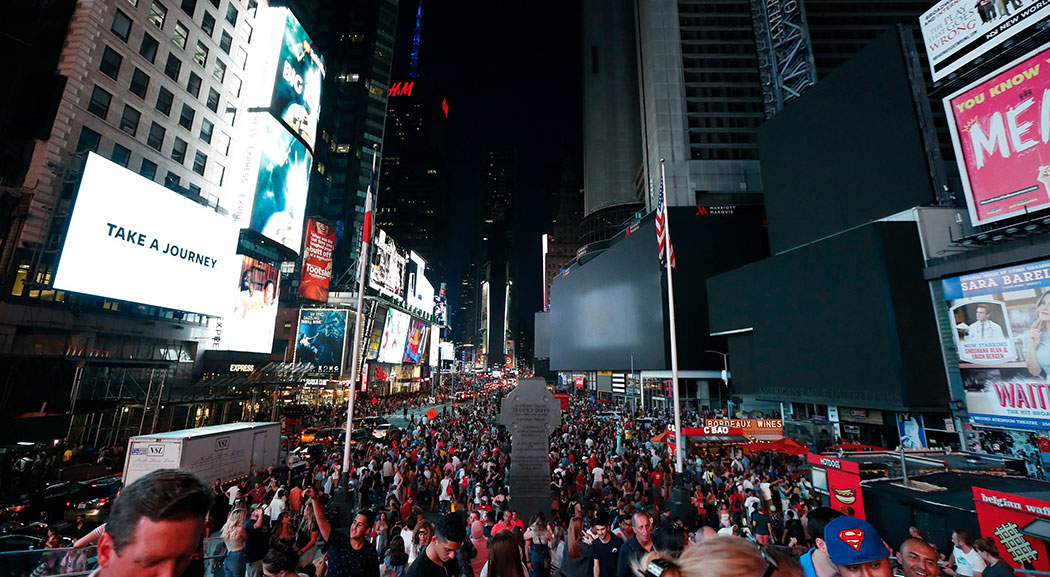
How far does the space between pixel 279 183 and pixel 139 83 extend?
493 inches

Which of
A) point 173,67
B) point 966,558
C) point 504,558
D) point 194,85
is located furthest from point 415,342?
point 504,558

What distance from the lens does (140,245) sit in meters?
23.6

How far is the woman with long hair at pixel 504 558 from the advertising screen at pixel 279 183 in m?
39.4

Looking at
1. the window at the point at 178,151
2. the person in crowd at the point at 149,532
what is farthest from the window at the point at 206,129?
the person in crowd at the point at 149,532

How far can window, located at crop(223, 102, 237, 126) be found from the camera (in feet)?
116

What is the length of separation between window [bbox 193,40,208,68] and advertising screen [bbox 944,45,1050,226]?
48055 mm

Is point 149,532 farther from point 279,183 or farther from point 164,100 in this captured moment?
point 279,183

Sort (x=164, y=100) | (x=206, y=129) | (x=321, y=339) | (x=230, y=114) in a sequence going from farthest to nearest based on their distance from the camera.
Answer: (x=321, y=339) < (x=230, y=114) < (x=206, y=129) < (x=164, y=100)

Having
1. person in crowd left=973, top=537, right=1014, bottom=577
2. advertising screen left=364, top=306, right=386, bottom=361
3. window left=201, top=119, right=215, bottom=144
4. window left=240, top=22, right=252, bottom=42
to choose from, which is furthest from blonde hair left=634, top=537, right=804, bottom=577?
advertising screen left=364, top=306, right=386, bottom=361

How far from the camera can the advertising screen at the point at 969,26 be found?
62.3 ft

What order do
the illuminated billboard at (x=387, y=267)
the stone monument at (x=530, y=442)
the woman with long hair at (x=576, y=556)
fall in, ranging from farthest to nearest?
the illuminated billboard at (x=387, y=267)
the stone monument at (x=530, y=442)
the woman with long hair at (x=576, y=556)

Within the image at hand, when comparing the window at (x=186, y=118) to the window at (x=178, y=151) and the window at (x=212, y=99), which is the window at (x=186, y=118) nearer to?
the window at (x=178, y=151)

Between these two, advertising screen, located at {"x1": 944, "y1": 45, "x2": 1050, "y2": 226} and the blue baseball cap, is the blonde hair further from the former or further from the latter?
advertising screen, located at {"x1": 944, "y1": 45, "x2": 1050, "y2": 226}

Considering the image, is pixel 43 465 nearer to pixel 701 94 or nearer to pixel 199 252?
pixel 199 252
